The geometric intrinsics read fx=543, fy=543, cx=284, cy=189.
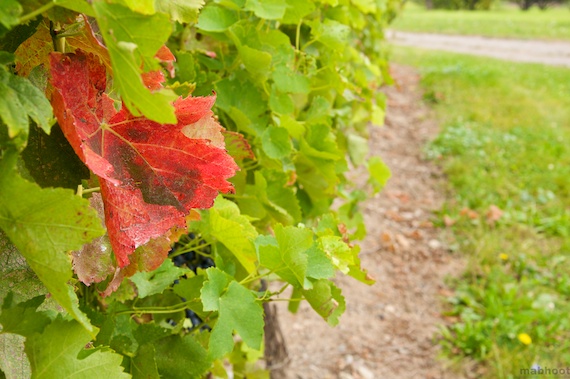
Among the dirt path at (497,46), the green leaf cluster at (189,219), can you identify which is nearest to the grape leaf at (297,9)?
the green leaf cluster at (189,219)

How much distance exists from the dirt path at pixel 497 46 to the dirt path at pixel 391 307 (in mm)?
8647

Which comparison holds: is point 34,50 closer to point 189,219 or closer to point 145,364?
point 189,219

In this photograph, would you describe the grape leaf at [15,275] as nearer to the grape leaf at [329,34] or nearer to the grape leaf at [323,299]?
the grape leaf at [323,299]

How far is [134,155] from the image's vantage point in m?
0.56

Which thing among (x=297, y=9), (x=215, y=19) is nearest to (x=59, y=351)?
(x=215, y=19)

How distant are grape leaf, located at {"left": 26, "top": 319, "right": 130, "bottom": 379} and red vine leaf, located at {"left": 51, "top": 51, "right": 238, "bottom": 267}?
0.26ft

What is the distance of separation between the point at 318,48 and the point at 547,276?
2647mm

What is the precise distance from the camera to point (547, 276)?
11.4 feet

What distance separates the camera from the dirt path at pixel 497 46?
12.6m

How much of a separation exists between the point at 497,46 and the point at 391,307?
13.2 metres

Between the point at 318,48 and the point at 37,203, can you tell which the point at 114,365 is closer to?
the point at 37,203

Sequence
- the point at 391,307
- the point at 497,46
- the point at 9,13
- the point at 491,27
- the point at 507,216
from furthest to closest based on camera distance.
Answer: the point at 491,27
the point at 497,46
the point at 507,216
the point at 391,307
the point at 9,13

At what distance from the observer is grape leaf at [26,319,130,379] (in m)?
0.49

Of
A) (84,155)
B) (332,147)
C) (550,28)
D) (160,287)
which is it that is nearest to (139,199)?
(84,155)
